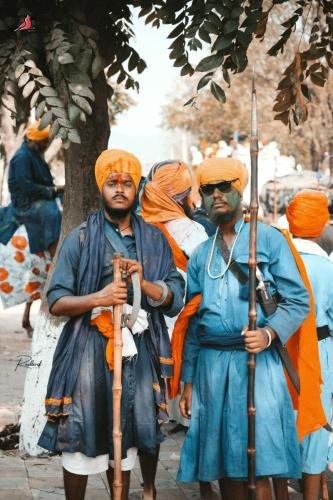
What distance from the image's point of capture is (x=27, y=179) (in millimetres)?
9500

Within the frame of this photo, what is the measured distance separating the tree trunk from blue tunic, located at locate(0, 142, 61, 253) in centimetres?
322

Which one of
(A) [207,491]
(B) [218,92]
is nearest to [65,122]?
(B) [218,92]

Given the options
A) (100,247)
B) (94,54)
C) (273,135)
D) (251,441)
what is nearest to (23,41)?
(94,54)

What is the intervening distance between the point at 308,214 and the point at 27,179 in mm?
4818

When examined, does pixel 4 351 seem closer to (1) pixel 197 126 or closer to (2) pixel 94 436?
(2) pixel 94 436

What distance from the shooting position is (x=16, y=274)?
1020 centimetres

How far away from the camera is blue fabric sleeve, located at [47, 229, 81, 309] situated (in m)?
4.14

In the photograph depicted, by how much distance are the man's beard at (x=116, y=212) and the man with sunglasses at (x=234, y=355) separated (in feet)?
1.30

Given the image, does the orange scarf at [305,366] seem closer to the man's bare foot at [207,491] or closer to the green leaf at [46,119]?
the man's bare foot at [207,491]

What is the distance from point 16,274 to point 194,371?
6.06 m

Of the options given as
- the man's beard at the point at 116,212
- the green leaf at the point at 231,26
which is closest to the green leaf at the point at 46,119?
the man's beard at the point at 116,212

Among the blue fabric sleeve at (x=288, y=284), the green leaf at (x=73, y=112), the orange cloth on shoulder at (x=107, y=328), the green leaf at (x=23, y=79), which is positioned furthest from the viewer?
the green leaf at (x=23, y=79)

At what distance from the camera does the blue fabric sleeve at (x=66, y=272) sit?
414 cm

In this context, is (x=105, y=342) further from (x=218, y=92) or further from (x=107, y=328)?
(x=218, y=92)
